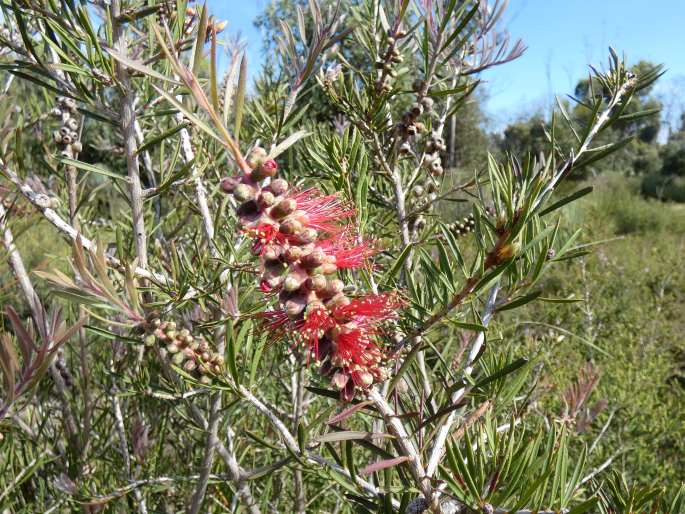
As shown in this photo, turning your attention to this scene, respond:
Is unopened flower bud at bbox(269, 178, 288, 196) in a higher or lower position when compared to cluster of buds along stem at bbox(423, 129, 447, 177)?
lower

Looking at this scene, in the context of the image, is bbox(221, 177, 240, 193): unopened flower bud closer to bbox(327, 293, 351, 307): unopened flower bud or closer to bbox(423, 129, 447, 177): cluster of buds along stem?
bbox(327, 293, 351, 307): unopened flower bud

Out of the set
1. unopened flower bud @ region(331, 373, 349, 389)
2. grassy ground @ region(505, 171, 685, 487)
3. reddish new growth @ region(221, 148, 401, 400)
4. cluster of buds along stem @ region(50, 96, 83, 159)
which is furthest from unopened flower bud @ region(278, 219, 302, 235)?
cluster of buds along stem @ region(50, 96, 83, 159)

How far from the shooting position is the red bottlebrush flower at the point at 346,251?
0.38m

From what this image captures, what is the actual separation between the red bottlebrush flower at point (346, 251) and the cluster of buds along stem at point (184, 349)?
14 centimetres

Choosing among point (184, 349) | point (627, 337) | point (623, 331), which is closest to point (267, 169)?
point (184, 349)

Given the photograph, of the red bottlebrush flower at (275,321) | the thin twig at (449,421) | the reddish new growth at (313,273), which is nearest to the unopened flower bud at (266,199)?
the reddish new growth at (313,273)

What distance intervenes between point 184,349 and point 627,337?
2725 millimetres

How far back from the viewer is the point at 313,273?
33cm

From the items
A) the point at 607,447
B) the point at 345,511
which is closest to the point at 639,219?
the point at 607,447

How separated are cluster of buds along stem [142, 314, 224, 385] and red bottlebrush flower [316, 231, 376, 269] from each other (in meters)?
0.14

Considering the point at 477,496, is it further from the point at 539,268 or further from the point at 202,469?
the point at 202,469

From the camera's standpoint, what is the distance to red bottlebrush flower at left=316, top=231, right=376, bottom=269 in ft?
1.25

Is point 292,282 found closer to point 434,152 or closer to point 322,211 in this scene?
point 322,211

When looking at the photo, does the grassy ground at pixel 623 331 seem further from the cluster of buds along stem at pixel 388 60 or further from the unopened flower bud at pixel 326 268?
the cluster of buds along stem at pixel 388 60
